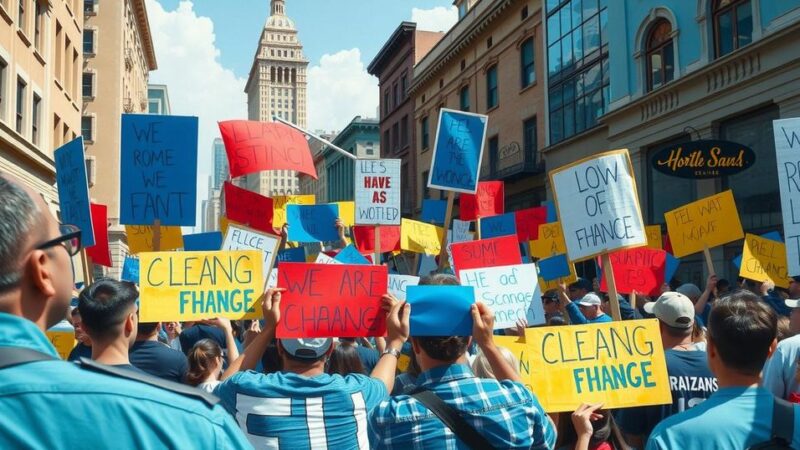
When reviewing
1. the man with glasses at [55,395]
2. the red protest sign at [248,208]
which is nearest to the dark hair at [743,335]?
→ the man with glasses at [55,395]

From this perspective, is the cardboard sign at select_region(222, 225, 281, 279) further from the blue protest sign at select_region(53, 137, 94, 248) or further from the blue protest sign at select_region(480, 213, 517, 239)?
the blue protest sign at select_region(480, 213, 517, 239)

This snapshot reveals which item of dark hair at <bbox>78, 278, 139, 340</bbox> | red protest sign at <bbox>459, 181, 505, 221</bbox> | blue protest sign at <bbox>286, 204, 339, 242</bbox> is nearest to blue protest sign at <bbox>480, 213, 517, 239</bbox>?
red protest sign at <bbox>459, 181, 505, 221</bbox>

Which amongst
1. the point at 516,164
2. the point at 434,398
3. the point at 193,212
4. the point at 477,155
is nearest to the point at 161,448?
the point at 434,398

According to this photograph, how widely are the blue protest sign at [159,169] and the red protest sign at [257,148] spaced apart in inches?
55.3

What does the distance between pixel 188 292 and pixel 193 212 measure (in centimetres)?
238

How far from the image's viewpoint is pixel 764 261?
8438mm

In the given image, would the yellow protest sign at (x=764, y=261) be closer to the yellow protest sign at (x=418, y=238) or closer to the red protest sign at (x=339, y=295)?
the yellow protest sign at (x=418, y=238)

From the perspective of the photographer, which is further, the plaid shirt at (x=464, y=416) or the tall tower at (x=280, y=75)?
the tall tower at (x=280, y=75)

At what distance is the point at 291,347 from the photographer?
3330 millimetres

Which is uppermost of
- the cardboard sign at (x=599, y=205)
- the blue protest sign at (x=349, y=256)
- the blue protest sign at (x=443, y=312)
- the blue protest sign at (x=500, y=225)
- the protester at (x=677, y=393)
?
the blue protest sign at (x=500, y=225)

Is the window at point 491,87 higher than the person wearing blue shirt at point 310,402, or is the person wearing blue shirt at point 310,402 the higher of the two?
the window at point 491,87

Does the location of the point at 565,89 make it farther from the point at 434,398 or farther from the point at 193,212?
the point at 434,398

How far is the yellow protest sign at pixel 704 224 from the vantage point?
8.67m

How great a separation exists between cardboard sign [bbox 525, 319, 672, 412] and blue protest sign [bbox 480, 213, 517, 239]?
7368mm
